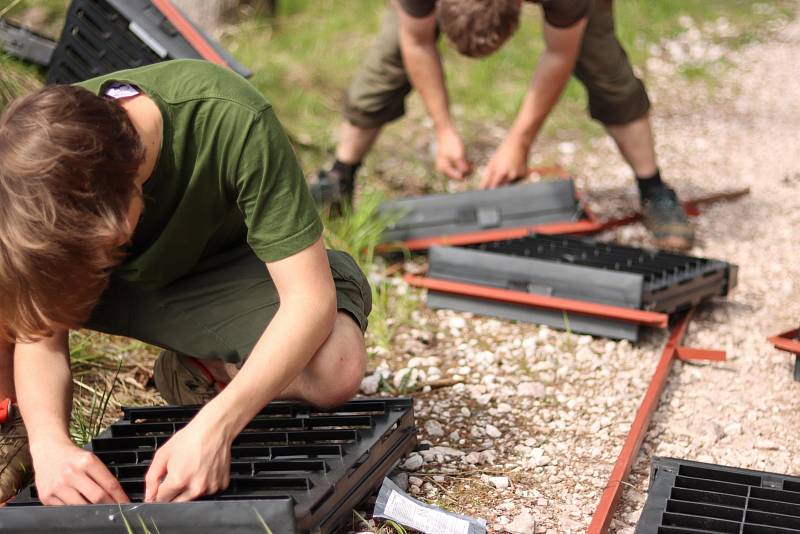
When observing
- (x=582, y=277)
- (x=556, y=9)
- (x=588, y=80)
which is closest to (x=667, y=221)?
(x=588, y=80)

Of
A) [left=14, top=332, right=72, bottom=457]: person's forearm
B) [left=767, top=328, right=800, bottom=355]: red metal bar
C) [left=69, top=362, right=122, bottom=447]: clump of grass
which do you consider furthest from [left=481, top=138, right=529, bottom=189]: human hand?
[left=14, top=332, right=72, bottom=457]: person's forearm

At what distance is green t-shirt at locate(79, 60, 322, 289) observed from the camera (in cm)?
202

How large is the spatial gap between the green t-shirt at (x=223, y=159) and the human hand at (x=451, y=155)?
1.74 metres

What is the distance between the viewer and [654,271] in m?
3.30

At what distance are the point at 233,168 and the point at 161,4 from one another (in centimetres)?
154

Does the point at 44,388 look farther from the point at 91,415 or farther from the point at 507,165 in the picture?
the point at 507,165

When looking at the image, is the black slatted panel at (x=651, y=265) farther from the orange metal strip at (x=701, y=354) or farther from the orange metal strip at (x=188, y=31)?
the orange metal strip at (x=188, y=31)

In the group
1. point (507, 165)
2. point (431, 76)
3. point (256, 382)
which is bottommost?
point (507, 165)

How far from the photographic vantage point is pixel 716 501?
2113 mm

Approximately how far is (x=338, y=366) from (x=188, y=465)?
494mm

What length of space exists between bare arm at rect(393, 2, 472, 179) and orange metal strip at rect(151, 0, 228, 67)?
2.52ft

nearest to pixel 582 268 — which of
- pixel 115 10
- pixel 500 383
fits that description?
pixel 500 383

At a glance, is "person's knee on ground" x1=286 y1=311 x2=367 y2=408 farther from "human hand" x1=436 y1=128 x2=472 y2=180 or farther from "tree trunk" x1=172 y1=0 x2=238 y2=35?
"tree trunk" x1=172 y1=0 x2=238 y2=35

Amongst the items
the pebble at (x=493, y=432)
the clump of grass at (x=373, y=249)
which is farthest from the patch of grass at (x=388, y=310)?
the pebble at (x=493, y=432)
